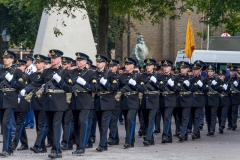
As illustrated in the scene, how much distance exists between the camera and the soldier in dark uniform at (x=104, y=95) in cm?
1596

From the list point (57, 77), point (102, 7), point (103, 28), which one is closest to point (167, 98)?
point (57, 77)

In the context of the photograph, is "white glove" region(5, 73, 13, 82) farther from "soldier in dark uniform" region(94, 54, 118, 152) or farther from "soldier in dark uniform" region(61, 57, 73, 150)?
"soldier in dark uniform" region(94, 54, 118, 152)

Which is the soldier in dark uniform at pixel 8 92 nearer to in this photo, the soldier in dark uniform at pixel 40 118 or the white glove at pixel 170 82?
the soldier in dark uniform at pixel 40 118

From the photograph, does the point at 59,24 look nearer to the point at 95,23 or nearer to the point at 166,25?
the point at 95,23

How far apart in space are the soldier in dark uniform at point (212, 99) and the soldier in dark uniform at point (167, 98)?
2337mm

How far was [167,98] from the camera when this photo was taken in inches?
722

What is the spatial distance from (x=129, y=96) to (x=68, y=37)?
12160mm

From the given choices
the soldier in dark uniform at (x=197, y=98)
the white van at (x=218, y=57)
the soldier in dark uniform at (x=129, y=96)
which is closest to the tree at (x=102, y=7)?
the white van at (x=218, y=57)

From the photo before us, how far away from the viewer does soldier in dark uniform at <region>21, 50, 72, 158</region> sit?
1466 centimetres

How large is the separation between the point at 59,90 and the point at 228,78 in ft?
28.5

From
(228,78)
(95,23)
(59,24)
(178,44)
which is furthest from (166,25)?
(228,78)

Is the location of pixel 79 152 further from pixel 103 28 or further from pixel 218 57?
pixel 218 57

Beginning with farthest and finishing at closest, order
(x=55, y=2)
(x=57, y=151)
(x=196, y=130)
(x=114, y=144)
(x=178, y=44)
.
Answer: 1. (x=178, y=44)
2. (x=55, y=2)
3. (x=196, y=130)
4. (x=114, y=144)
5. (x=57, y=151)

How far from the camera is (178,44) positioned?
5025 cm
